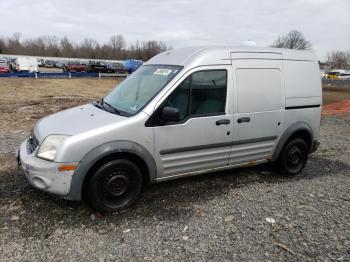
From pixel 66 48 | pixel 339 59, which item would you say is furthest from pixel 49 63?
pixel 339 59

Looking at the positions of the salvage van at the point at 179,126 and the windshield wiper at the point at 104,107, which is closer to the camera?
the salvage van at the point at 179,126

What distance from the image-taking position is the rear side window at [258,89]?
4650 mm

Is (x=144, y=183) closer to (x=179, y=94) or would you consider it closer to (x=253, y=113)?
(x=179, y=94)

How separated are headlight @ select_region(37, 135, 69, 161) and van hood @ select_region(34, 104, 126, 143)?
0.07 metres

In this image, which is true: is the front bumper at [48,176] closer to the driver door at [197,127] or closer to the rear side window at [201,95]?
the driver door at [197,127]

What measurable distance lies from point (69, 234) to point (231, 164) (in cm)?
247

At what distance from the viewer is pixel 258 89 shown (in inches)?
188

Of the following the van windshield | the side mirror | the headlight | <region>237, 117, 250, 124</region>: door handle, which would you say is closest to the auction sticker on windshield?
the van windshield

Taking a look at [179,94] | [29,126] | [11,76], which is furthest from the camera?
[11,76]

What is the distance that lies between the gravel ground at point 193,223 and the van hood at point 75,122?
94cm

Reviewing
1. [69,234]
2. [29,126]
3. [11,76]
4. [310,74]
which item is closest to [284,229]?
[69,234]

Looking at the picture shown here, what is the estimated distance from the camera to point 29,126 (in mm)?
9328

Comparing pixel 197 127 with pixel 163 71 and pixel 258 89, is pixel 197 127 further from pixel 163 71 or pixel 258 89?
pixel 258 89

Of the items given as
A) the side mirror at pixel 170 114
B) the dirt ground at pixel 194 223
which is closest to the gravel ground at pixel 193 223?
the dirt ground at pixel 194 223
